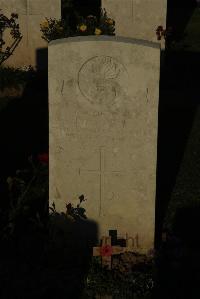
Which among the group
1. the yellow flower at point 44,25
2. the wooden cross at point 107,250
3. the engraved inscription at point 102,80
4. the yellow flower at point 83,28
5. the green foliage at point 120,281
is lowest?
the green foliage at point 120,281

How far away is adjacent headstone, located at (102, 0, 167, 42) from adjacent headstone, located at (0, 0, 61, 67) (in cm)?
98

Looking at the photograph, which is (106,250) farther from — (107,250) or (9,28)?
(9,28)

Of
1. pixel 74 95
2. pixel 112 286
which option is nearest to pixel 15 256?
pixel 112 286

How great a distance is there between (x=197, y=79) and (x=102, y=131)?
6324 millimetres

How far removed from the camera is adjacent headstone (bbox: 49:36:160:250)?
518 cm

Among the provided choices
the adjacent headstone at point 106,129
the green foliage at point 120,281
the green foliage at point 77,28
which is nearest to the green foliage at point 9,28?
the green foliage at point 77,28

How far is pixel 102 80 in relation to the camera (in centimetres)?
525

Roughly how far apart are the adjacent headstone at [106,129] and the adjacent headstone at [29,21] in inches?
243

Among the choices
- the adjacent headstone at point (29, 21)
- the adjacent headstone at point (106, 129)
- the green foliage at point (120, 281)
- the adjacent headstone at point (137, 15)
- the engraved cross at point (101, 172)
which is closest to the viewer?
the green foliage at point (120, 281)

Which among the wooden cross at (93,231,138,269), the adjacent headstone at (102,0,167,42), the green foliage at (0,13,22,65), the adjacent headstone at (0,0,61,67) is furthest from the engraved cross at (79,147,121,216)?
the adjacent headstone at (102,0,167,42)

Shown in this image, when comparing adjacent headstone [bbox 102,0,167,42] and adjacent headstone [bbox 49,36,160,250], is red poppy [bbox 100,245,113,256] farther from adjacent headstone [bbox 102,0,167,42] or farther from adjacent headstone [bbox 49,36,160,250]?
adjacent headstone [bbox 102,0,167,42]

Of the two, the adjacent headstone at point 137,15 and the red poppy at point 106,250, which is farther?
the adjacent headstone at point 137,15

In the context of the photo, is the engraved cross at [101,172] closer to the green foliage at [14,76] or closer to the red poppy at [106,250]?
the red poppy at [106,250]

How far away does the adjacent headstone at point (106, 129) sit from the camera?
5.18 meters
